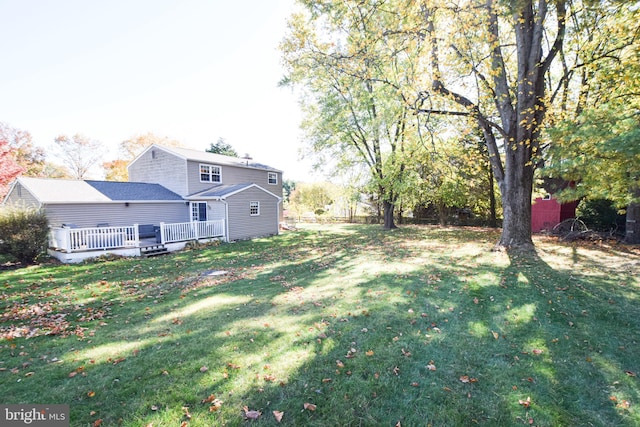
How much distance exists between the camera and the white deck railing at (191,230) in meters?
13.2

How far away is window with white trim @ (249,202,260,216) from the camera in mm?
17516

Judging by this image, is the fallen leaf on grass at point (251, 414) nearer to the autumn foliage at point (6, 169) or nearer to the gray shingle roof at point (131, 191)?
the gray shingle roof at point (131, 191)

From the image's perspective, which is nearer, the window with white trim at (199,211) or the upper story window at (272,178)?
the window with white trim at (199,211)

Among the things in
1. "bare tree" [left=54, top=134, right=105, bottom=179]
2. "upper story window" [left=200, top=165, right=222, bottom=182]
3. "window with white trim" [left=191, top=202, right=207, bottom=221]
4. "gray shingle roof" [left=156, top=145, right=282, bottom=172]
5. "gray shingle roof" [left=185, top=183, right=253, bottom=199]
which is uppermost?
"bare tree" [left=54, top=134, right=105, bottom=179]

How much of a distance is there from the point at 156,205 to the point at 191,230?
3700mm

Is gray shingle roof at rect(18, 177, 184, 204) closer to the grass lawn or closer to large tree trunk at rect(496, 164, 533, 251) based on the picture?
the grass lawn

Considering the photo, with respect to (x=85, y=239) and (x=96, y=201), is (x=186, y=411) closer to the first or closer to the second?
(x=85, y=239)

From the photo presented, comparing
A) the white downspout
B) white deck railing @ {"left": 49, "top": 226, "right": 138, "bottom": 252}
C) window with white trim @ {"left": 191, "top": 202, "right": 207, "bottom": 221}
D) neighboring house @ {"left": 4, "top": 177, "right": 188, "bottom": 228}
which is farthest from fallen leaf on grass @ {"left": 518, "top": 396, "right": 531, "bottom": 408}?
window with white trim @ {"left": 191, "top": 202, "right": 207, "bottom": 221}

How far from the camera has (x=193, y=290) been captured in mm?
6723

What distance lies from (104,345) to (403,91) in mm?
10388

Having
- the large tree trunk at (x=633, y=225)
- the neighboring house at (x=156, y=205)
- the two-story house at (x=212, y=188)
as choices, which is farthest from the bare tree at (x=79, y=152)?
the large tree trunk at (x=633, y=225)

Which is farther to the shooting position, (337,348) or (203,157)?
(203,157)

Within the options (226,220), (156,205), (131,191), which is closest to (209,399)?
(226,220)

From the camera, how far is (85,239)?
1110 cm
